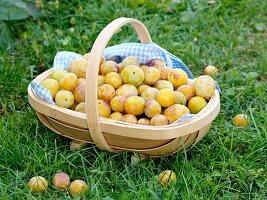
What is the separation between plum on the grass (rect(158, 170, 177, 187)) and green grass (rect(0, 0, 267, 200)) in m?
0.03

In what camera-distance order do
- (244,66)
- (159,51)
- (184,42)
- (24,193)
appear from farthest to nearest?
(184,42)
(244,66)
(159,51)
(24,193)

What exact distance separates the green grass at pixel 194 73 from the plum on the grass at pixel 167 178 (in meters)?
0.03

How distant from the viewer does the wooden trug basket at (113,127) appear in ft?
7.60

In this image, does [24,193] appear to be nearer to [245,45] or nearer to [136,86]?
[136,86]

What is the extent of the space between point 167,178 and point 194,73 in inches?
41.8

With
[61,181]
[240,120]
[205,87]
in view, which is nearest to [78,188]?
[61,181]

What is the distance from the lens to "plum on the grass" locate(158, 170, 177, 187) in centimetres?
235

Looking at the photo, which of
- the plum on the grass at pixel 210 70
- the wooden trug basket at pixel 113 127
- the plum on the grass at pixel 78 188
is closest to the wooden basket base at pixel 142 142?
the wooden trug basket at pixel 113 127

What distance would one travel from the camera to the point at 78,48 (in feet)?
11.3

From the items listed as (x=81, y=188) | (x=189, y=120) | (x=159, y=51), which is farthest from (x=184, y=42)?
(x=81, y=188)

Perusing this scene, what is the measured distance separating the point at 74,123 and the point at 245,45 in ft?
5.14

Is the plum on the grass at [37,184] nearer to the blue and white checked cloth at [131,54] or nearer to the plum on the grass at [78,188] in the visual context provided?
the plum on the grass at [78,188]

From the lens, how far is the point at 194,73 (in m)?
3.30

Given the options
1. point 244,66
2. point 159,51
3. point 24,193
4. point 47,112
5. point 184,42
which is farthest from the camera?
point 184,42
